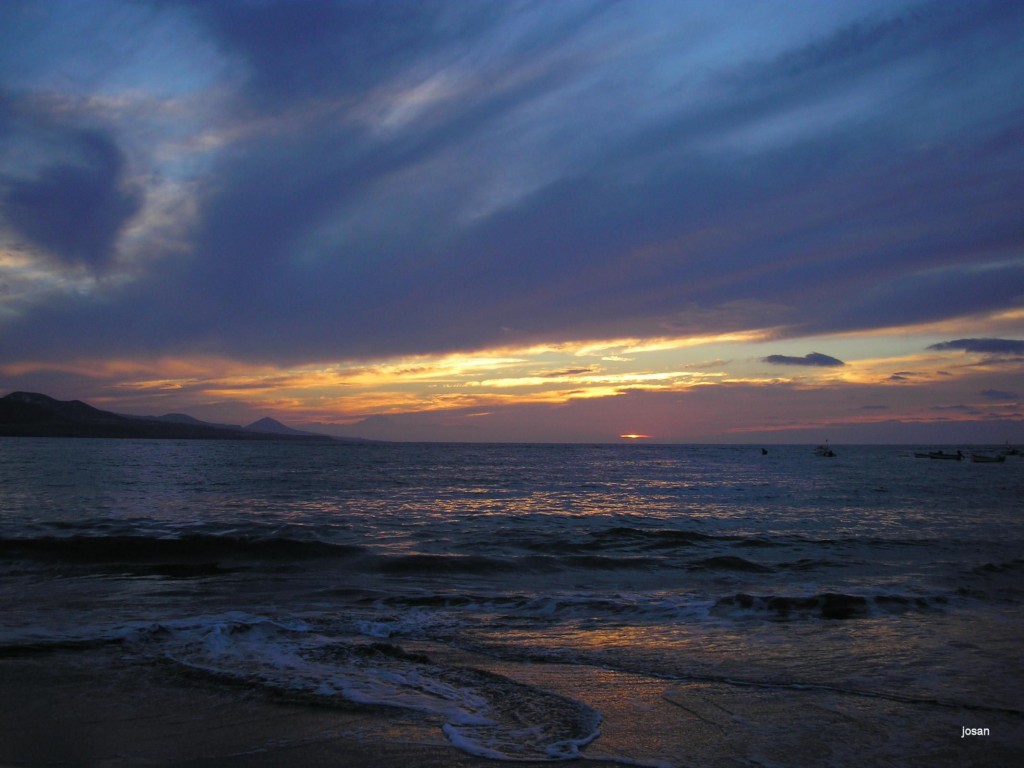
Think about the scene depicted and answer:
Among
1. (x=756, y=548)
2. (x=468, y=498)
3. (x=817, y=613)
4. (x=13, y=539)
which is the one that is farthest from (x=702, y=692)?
(x=468, y=498)

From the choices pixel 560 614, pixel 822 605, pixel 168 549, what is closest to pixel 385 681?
pixel 560 614

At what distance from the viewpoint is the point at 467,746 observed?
20.6 feet

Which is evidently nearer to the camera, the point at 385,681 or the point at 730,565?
the point at 385,681

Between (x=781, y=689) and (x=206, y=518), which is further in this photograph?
(x=206, y=518)

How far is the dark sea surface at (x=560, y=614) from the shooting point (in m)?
7.36

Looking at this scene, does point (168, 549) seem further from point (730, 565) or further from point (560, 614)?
point (730, 565)

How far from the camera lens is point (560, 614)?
12.7 m

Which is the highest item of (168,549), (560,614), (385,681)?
(385,681)

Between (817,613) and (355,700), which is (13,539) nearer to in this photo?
(355,700)

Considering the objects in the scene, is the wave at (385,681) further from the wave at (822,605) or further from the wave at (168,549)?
the wave at (168,549)

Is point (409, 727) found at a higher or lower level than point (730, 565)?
higher

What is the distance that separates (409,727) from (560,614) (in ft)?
20.7

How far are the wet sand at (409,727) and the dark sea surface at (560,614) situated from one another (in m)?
0.06

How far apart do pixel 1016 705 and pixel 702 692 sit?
371 cm
